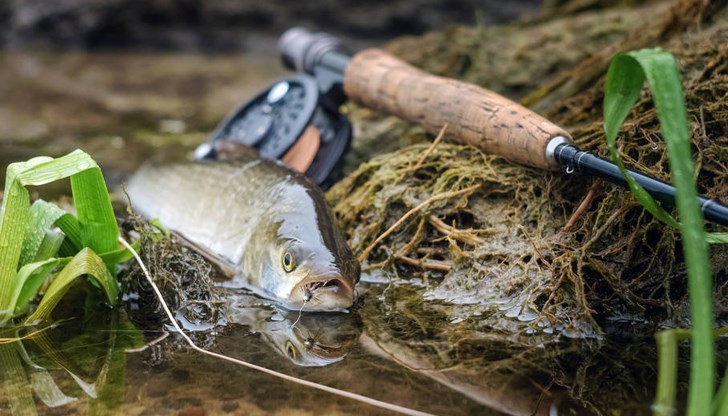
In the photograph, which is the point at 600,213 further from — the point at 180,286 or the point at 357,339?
the point at 180,286

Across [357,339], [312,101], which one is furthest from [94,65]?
[357,339]

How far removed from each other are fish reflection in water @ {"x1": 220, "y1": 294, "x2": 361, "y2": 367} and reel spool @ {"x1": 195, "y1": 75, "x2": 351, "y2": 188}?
1.23 m

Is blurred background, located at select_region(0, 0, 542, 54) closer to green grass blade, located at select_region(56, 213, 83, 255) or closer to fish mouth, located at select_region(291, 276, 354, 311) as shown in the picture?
green grass blade, located at select_region(56, 213, 83, 255)

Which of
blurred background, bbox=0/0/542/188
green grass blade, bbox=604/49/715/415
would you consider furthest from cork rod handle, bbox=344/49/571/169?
blurred background, bbox=0/0/542/188

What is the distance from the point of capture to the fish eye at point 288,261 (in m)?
3.09

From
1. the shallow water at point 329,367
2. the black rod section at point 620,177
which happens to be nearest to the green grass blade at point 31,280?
the shallow water at point 329,367

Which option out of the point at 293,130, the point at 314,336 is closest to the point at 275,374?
the point at 314,336

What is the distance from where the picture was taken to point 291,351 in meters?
2.71

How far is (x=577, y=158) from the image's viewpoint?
2881 mm

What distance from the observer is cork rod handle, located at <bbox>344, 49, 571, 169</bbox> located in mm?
3189

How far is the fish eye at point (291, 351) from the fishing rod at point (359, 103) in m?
1.18

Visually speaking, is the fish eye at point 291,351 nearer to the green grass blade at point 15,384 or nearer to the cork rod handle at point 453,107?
the green grass blade at point 15,384

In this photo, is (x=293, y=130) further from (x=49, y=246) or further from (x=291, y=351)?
(x=291, y=351)

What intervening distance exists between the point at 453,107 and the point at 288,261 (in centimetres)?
111
